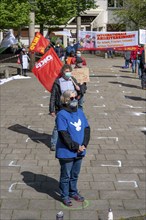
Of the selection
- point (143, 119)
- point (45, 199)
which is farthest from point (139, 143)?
point (45, 199)

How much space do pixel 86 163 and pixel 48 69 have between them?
8.63 ft

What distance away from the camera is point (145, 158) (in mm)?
8484

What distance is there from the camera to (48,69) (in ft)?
32.2

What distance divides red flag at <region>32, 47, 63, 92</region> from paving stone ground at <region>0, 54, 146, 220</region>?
4.30 feet

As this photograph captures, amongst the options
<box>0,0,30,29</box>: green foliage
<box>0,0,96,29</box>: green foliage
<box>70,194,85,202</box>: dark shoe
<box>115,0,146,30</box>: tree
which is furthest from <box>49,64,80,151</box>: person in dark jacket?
<box>115,0,146,30</box>: tree

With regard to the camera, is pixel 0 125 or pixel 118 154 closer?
pixel 118 154

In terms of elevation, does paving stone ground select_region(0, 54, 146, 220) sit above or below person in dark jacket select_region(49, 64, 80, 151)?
below

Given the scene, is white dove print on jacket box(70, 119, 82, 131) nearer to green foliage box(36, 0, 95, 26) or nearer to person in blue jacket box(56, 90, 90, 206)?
person in blue jacket box(56, 90, 90, 206)

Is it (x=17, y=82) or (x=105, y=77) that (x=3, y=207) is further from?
(x=105, y=77)

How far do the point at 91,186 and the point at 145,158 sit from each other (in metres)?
1.83

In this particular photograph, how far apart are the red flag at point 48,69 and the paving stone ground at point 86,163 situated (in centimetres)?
131

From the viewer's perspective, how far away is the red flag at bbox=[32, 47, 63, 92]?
9789mm

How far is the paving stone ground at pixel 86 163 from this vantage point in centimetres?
623

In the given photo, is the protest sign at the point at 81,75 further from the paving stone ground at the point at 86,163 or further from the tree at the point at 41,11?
the tree at the point at 41,11
